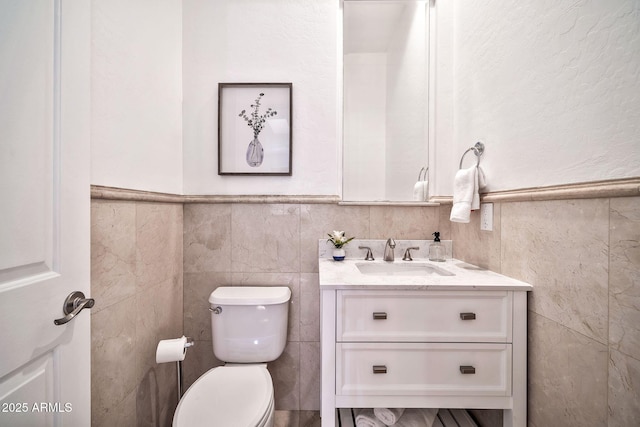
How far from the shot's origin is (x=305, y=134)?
4.94 ft

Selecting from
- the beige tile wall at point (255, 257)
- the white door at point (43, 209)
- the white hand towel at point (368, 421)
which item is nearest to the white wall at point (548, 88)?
the beige tile wall at point (255, 257)

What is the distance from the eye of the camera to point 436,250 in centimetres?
145

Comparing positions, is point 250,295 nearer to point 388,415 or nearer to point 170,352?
point 170,352

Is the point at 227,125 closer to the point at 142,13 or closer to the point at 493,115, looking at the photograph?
the point at 142,13

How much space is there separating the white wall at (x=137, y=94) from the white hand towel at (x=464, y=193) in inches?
57.8

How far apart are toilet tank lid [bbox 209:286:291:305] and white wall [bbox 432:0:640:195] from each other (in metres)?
1.16

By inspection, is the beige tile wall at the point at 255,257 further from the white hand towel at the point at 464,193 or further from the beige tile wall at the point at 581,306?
the beige tile wall at the point at 581,306

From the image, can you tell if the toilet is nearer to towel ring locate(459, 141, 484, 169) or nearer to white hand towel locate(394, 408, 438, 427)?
white hand towel locate(394, 408, 438, 427)

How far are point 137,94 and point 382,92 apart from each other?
125 centimetres

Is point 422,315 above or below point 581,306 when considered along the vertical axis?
below

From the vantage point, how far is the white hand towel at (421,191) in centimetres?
152

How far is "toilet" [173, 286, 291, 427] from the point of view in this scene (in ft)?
3.38

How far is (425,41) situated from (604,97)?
110 centimetres

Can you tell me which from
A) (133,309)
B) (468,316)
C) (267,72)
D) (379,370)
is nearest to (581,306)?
(468,316)
